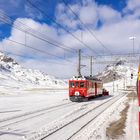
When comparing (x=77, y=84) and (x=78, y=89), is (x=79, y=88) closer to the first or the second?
(x=78, y=89)

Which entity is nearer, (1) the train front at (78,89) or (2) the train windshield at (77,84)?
(1) the train front at (78,89)

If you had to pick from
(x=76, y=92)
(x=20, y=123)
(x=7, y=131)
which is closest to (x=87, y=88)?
(x=76, y=92)

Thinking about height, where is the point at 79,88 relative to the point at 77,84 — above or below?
below

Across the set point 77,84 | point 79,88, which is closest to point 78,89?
point 79,88

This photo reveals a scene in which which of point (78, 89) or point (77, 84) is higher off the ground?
point (77, 84)

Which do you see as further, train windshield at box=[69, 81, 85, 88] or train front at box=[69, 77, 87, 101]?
train windshield at box=[69, 81, 85, 88]

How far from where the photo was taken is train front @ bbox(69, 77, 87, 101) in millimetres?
34062

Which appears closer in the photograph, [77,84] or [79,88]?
[79,88]

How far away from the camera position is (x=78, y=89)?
3444 centimetres

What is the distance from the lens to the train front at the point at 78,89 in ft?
112

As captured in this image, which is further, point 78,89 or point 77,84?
point 77,84

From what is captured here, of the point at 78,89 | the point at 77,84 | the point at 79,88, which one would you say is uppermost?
the point at 77,84

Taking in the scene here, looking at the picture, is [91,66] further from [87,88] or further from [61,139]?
[61,139]

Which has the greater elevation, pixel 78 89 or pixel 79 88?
pixel 79 88
